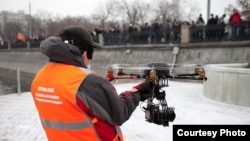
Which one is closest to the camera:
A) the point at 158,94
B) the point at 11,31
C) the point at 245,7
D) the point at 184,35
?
the point at 158,94

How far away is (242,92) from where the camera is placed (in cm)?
939

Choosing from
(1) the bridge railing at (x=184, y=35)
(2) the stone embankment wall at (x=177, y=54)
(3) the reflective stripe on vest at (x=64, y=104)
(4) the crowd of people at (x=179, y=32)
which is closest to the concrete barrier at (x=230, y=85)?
(2) the stone embankment wall at (x=177, y=54)

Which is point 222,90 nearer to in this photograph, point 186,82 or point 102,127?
point 186,82

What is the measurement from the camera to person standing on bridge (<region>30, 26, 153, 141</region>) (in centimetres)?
209

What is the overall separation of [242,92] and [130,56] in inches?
548

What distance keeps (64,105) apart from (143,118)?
597cm

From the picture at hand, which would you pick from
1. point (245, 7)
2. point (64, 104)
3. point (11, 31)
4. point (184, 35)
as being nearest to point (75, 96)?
point (64, 104)

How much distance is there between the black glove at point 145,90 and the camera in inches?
105

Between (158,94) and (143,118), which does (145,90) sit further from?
(143,118)

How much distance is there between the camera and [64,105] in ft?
6.97

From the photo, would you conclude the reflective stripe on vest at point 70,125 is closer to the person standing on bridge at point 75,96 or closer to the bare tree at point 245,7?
the person standing on bridge at point 75,96

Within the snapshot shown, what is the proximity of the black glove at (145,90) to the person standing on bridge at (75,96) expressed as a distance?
327 millimetres

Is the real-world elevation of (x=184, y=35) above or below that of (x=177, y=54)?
above

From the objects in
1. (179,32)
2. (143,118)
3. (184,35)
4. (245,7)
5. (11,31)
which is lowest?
(143,118)
